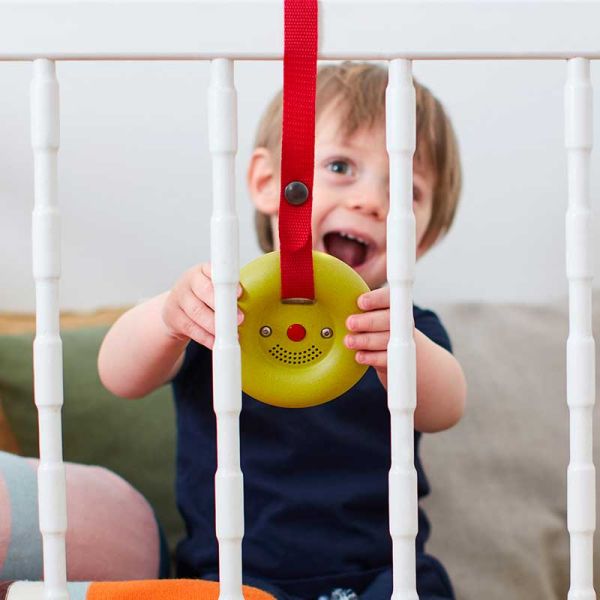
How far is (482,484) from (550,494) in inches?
3.5

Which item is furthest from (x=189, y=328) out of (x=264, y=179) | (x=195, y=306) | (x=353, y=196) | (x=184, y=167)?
(x=184, y=167)

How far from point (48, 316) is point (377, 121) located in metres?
0.57

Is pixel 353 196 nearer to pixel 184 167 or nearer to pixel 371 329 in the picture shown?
pixel 371 329

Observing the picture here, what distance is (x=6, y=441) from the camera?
1331 mm

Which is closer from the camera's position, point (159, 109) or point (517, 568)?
point (517, 568)

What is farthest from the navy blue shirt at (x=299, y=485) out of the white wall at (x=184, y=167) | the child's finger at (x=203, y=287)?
the white wall at (x=184, y=167)

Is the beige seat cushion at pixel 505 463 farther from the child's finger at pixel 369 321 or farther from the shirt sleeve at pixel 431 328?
the child's finger at pixel 369 321

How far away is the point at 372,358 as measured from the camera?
2.43ft

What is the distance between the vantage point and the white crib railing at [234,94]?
662 mm

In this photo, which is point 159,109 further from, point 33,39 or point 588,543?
point 588,543

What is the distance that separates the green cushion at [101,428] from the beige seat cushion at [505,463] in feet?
1.15

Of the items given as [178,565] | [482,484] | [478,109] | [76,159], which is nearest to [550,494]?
[482,484]

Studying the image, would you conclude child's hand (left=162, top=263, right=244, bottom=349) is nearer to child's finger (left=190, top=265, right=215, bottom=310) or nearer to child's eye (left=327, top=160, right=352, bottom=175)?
child's finger (left=190, top=265, right=215, bottom=310)

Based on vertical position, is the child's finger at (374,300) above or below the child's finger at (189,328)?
above
